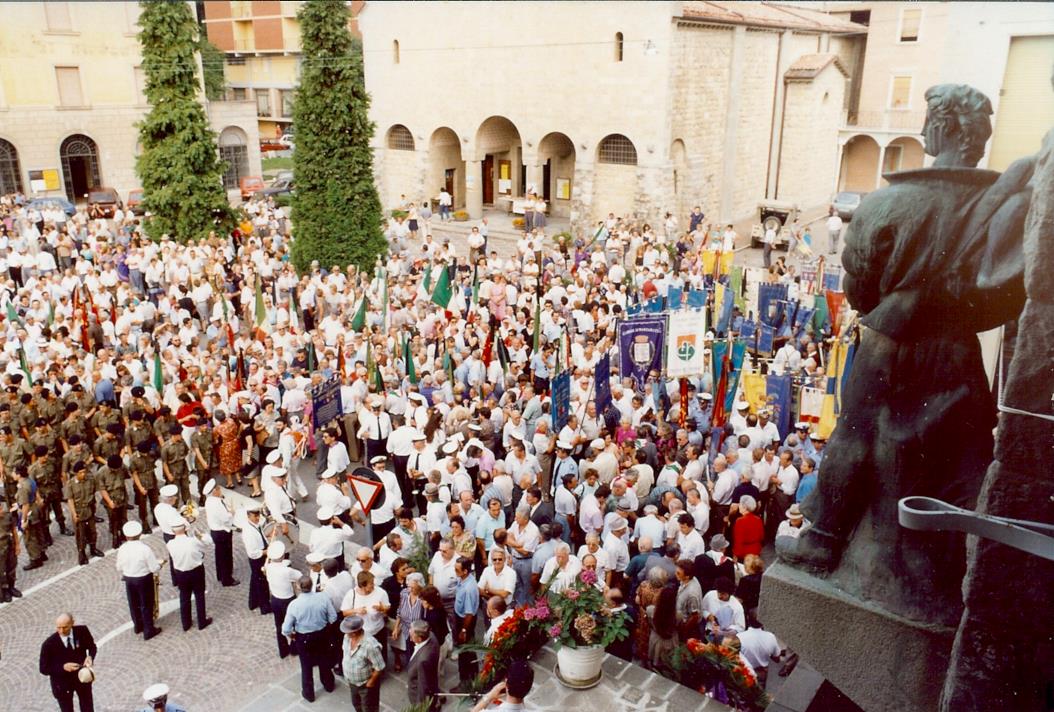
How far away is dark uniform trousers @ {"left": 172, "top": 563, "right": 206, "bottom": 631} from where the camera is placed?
9.52 m

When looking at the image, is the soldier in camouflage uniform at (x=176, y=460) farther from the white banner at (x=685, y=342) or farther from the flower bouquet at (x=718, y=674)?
the flower bouquet at (x=718, y=674)

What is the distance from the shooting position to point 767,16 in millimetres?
32406

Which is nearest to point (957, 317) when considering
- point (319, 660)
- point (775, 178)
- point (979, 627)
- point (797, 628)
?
point (979, 627)

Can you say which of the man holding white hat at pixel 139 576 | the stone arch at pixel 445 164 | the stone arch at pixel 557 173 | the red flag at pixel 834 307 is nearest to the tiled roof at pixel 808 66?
the stone arch at pixel 557 173

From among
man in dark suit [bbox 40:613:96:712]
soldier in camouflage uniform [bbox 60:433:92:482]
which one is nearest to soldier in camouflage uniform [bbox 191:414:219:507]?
soldier in camouflage uniform [bbox 60:433:92:482]

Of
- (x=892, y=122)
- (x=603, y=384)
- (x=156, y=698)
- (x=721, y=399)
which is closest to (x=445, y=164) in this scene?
(x=892, y=122)

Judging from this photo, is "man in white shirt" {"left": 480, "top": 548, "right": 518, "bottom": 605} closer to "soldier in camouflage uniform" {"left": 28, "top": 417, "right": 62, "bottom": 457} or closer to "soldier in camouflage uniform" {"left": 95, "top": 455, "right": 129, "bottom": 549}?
"soldier in camouflage uniform" {"left": 95, "top": 455, "right": 129, "bottom": 549}

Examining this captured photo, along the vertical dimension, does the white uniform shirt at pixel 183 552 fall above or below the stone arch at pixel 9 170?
below

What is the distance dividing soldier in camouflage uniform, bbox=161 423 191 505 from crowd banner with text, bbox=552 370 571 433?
5.24 meters

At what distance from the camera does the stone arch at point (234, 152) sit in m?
44.0

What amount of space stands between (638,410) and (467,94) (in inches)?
911

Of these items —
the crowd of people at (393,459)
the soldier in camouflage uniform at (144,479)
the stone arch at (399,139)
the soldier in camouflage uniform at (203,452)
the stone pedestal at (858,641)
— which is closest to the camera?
the stone pedestal at (858,641)

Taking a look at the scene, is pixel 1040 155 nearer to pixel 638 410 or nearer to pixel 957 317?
pixel 957 317

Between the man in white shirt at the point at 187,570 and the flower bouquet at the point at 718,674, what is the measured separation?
5.37 meters
